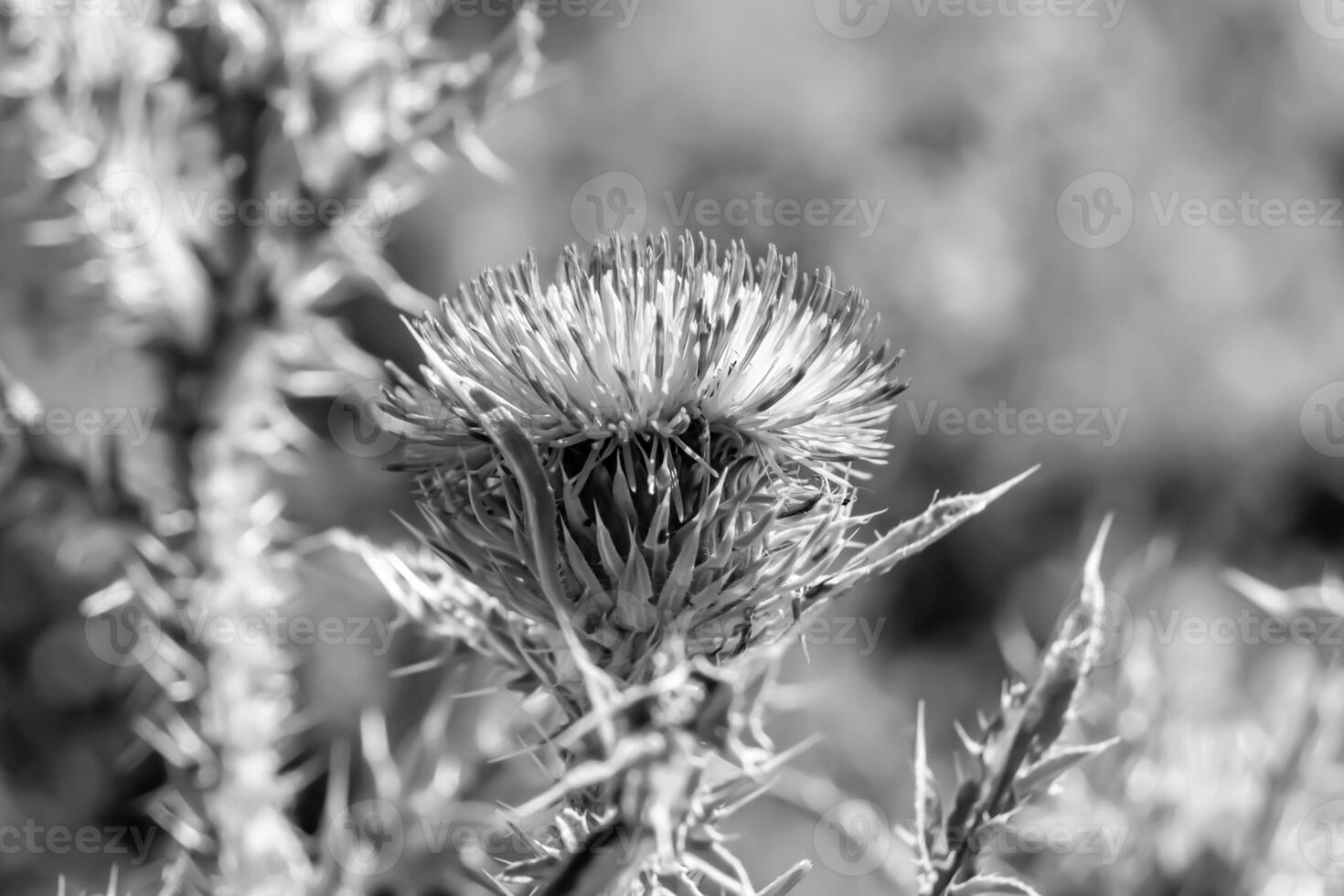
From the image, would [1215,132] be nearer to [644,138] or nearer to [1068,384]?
[1068,384]

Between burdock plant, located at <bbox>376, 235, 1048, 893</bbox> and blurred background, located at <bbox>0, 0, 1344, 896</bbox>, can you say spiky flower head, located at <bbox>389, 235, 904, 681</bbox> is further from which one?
blurred background, located at <bbox>0, 0, 1344, 896</bbox>

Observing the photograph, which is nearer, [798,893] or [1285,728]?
[1285,728]

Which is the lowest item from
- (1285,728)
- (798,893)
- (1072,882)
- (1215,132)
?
(798,893)

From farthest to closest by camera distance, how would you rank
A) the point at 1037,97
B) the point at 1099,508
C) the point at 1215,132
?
the point at 1215,132
the point at 1037,97
the point at 1099,508

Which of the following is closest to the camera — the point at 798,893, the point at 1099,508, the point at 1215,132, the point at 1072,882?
the point at 1072,882

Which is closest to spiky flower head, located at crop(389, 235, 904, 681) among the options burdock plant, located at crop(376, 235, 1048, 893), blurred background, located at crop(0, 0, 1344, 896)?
burdock plant, located at crop(376, 235, 1048, 893)

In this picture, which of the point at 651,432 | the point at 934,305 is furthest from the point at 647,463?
the point at 934,305

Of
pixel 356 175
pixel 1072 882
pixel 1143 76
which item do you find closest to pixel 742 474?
pixel 1072 882

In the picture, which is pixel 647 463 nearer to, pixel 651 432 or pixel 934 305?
pixel 651 432

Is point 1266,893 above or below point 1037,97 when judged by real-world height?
below
